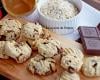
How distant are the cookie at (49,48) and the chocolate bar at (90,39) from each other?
0.08 meters

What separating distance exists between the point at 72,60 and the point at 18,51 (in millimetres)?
146

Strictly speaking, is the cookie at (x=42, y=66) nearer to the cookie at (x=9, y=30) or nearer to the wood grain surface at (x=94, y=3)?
the cookie at (x=9, y=30)

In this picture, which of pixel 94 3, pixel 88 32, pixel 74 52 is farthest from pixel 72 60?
pixel 94 3

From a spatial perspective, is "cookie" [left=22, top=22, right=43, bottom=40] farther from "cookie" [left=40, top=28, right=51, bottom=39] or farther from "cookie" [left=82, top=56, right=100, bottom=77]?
"cookie" [left=82, top=56, right=100, bottom=77]

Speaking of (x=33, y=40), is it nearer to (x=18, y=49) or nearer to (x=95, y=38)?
(x=18, y=49)

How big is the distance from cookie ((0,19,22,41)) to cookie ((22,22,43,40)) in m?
0.02

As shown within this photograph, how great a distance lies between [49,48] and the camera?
792 millimetres

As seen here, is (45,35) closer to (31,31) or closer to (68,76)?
(31,31)

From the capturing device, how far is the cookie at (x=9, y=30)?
83 cm

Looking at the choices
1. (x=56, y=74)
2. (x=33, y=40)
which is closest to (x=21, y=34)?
(x=33, y=40)

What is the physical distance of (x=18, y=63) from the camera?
81 centimetres

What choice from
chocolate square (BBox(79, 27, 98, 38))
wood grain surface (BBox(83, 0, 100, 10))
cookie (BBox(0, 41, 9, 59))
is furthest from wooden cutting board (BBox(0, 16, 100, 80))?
wood grain surface (BBox(83, 0, 100, 10))

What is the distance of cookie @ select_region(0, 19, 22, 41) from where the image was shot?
2.74ft

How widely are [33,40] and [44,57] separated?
69mm
